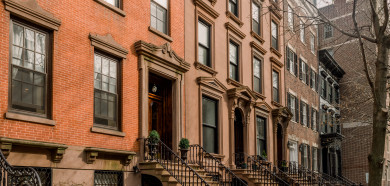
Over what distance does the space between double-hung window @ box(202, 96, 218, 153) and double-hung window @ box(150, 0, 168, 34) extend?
3433 mm

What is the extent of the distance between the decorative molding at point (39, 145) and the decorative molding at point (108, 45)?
→ 2.98m

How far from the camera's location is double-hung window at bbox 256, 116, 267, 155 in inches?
875

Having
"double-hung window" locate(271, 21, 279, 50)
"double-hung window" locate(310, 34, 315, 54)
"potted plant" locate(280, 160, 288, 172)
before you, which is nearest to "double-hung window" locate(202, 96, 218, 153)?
"potted plant" locate(280, 160, 288, 172)

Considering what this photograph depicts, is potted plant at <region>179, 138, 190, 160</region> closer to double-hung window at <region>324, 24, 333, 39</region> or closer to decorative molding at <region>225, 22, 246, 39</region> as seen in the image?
decorative molding at <region>225, 22, 246, 39</region>

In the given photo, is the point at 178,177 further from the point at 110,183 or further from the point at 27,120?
the point at 27,120

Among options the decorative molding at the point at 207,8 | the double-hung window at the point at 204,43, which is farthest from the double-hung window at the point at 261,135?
the decorative molding at the point at 207,8

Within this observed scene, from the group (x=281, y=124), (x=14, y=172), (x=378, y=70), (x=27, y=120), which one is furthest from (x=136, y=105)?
(x=281, y=124)

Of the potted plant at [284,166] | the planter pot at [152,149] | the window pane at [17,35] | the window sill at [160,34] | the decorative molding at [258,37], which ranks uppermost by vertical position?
the decorative molding at [258,37]

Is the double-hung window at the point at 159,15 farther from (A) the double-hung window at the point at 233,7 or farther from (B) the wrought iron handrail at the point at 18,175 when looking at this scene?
(B) the wrought iron handrail at the point at 18,175

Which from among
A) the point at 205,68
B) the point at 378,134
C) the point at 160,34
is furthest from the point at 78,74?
the point at 378,134

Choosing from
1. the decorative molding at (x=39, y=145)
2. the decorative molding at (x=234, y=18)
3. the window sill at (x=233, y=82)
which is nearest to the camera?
the decorative molding at (x=39, y=145)

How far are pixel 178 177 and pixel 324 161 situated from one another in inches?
1008

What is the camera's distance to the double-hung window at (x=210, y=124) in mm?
17375

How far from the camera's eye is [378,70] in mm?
11180
